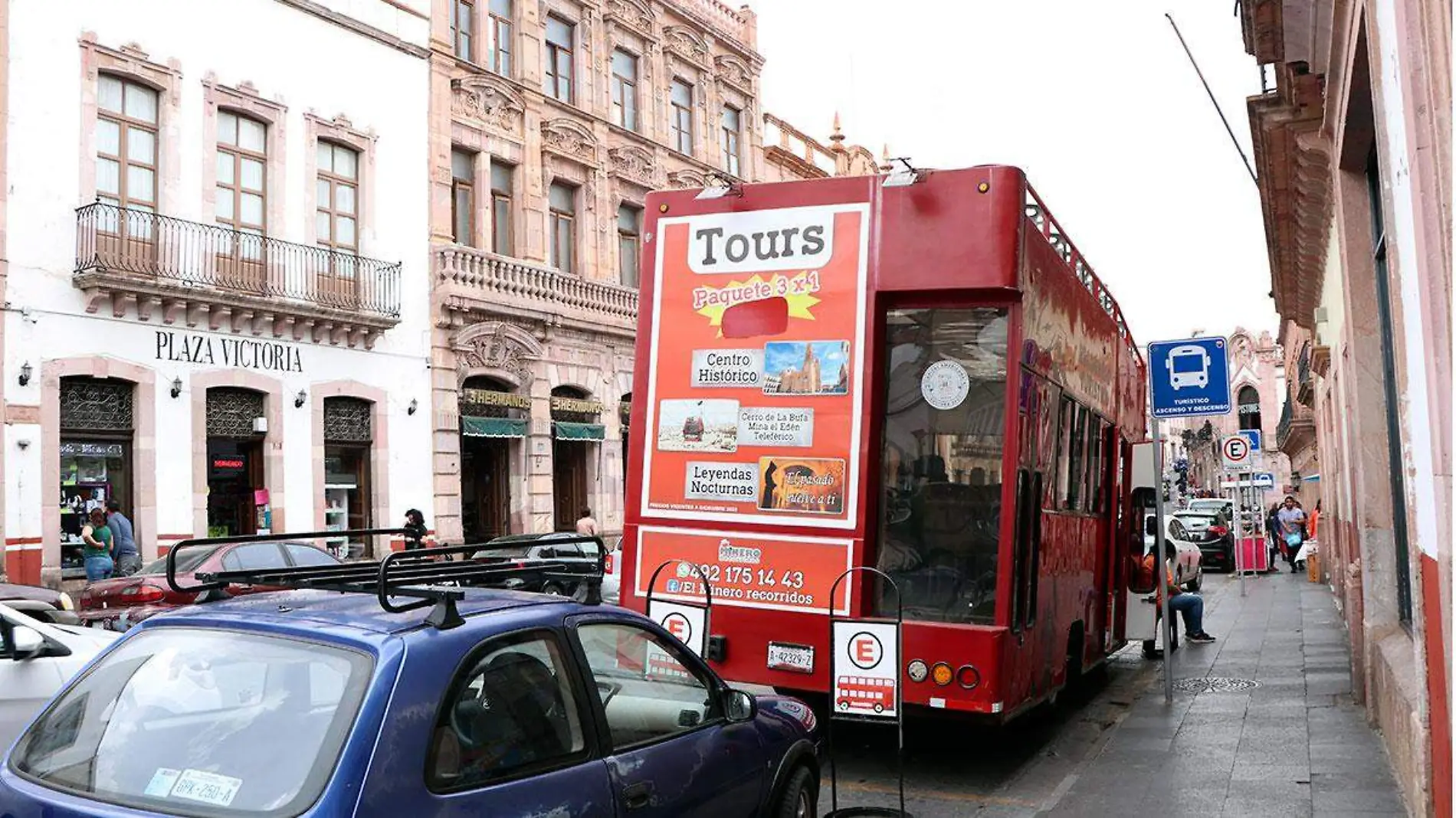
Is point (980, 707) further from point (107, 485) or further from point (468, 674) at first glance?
point (107, 485)

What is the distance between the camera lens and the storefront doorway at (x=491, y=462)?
84.1ft

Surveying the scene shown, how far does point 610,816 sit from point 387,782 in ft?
3.15

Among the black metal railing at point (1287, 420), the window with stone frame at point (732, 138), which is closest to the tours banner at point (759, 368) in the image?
the window with stone frame at point (732, 138)

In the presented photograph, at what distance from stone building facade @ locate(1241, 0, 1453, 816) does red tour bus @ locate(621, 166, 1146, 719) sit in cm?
206

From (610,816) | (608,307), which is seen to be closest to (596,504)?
(608,307)

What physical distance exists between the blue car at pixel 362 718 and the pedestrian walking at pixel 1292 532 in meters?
25.9

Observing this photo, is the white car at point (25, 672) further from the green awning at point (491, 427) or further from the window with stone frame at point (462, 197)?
the window with stone frame at point (462, 197)

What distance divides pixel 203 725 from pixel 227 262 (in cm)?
1820

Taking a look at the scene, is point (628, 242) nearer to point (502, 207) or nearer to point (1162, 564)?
point (502, 207)

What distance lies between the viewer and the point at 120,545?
710 inches

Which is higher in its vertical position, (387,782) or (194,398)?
(194,398)

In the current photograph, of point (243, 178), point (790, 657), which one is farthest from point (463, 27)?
point (790, 657)

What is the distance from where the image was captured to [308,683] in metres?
3.59

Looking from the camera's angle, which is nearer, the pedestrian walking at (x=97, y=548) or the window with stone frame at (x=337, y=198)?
the pedestrian walking at (x=97, y=548)
